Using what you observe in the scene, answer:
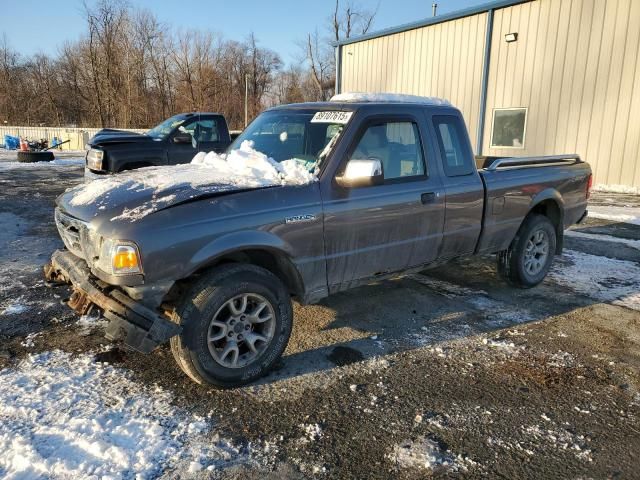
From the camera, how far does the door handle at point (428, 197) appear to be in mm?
4227

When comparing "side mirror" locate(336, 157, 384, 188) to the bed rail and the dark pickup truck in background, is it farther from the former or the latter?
the dark pickup truck in background

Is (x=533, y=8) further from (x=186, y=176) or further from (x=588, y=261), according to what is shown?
(x=186, y=176)

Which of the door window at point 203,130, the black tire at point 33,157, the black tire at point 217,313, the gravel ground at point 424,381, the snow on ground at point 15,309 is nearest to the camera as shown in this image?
the gravel ground at point 424,381

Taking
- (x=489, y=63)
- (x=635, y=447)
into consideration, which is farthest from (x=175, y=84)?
(x=635, y=447)

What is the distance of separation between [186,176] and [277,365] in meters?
1.56

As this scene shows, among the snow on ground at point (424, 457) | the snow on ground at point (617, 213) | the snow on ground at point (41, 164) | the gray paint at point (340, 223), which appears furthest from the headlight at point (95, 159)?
the snow on ground at point (41, 164)

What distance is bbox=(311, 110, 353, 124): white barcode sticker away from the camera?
12.9ft

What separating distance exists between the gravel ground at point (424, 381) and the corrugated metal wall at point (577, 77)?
8849mm

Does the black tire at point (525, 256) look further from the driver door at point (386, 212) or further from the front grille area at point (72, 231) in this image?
the front grille area at point (72, 231)

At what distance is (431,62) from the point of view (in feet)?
56.4

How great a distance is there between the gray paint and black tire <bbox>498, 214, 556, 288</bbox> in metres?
0.18

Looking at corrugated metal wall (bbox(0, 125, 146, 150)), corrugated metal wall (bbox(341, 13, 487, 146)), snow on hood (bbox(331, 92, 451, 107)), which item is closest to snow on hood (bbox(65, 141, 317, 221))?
snow on hood (bbox(331, 92, 451, 107))

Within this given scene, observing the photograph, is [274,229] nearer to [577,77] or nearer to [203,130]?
[203,130]

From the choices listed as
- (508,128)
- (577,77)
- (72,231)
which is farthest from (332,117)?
(508,128)
